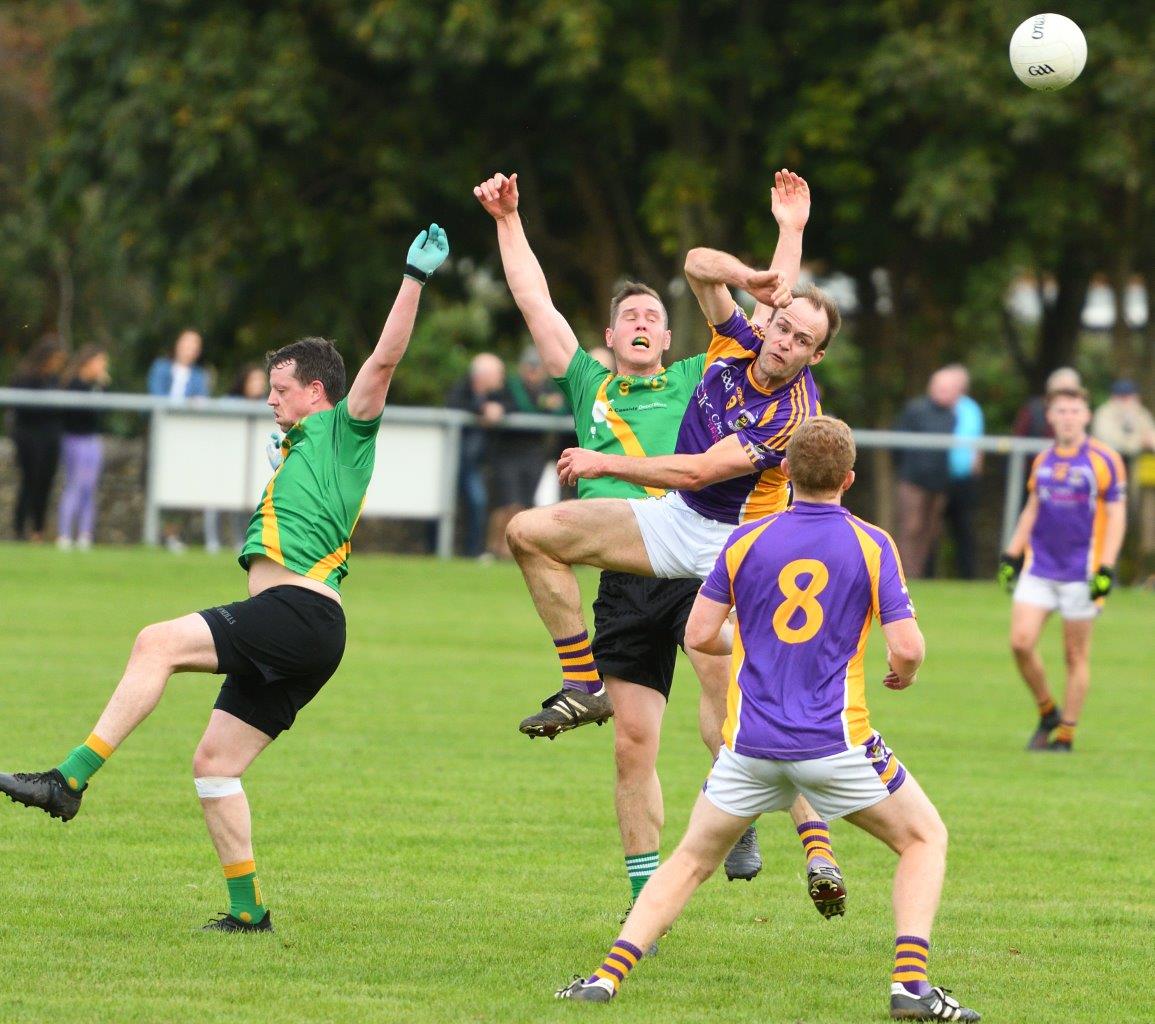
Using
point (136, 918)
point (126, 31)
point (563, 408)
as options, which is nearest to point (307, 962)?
point (136, 918)

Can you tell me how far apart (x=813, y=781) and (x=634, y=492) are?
239cm

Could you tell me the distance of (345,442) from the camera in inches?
298

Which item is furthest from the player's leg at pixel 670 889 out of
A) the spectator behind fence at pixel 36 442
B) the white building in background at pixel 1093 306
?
the white building in background at pixel 1093 306

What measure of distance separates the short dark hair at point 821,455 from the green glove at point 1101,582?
7038 mm

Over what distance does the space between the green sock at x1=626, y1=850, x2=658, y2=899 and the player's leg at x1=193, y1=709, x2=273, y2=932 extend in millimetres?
1404

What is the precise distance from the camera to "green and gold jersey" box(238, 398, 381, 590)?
7.40 metres

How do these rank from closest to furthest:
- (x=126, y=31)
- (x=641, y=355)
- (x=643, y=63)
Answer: (x=641, y=355) → (x=643, y=63) → (x=126, y=31)

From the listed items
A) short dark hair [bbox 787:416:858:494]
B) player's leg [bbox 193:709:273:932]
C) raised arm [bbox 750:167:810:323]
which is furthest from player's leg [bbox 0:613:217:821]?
raised arm [bbox 750:167:810:323]

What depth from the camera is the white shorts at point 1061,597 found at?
13.2 meters

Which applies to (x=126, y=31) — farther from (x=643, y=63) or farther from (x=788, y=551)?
(x=788, y=551)

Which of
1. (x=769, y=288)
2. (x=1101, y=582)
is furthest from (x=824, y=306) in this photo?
(x=1101, y=582)

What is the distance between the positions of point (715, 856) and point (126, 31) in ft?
74.5

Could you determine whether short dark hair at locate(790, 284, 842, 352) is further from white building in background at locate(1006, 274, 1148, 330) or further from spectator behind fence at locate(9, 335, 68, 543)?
white building in background at locate(1006, 274, 1148, 330)

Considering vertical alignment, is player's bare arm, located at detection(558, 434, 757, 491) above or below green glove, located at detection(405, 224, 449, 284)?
below
